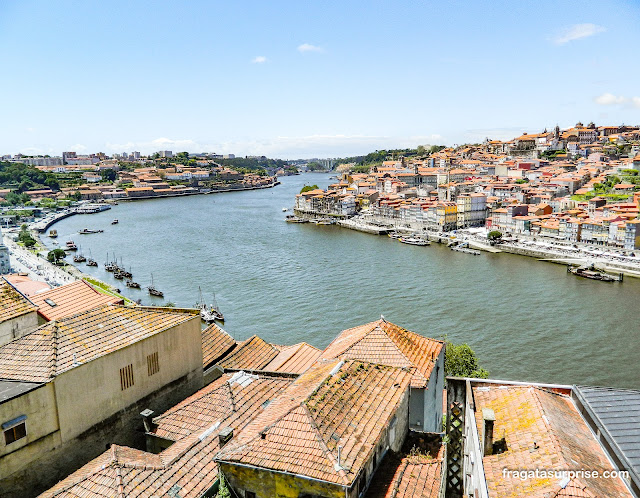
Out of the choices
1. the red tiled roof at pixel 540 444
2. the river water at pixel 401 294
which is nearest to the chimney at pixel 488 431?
the red tiled roof at pixel 540 444

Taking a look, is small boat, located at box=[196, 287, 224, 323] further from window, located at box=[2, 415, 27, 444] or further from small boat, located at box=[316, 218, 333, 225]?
small boat, located at box=[316, 218, 333, 225]

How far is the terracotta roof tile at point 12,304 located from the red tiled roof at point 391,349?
352 cm

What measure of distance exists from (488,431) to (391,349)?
1.94m

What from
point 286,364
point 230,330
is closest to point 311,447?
point 286,364

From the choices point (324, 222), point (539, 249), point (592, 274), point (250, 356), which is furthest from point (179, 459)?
point (324, 222)

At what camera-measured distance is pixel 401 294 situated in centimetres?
1848

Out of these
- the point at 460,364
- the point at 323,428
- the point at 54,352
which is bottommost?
the point at 460,364

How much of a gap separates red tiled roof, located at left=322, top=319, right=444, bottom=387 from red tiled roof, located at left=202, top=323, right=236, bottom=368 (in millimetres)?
1683

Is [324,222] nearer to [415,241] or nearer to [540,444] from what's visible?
[415,241]

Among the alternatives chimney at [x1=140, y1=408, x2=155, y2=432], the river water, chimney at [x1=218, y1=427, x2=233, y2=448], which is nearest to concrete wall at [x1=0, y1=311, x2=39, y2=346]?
chimney at [x1=140, y1=408, x2=155, y2=432]

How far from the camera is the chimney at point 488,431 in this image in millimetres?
3850

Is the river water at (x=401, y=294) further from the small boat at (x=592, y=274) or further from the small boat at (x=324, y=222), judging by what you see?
the small boat at (x=324, y=222)

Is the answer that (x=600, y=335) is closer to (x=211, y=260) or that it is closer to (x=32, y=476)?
(x=32, y=476)

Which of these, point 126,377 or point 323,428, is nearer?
point 323,428
